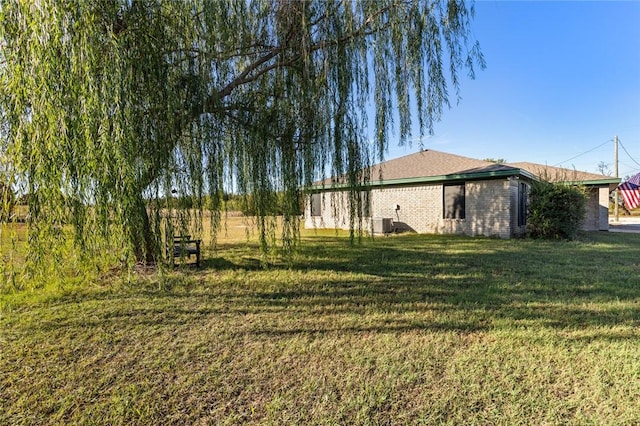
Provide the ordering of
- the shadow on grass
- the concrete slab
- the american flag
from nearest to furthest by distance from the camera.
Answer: the shadow on grass, the concrete slab, the american flag

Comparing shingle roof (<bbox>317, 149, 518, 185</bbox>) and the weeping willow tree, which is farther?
shingle roof (<bbox>317, 149, 518, 185</bbox>)

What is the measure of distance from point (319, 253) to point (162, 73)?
582 centimetres

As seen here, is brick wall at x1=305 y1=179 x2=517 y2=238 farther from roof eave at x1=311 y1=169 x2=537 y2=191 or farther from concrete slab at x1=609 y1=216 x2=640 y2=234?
concrete slab at x1=609 y1=216 x2=640 y2=234

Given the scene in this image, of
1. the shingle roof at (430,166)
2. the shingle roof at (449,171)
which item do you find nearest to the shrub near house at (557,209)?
the shingle roof at (449,171)

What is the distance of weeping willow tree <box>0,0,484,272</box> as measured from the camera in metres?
2.48

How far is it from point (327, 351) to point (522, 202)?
12060mm

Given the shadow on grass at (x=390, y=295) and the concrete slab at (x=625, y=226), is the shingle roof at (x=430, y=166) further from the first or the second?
the concrete slab at (x=625, y=226)

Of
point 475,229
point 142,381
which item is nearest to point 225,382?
point 142,381

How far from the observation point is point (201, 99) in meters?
3.97

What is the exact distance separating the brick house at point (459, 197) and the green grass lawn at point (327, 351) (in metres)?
4.82

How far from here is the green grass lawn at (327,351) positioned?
217 centimetres

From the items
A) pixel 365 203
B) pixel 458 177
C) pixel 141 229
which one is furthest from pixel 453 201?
pixel 141 229

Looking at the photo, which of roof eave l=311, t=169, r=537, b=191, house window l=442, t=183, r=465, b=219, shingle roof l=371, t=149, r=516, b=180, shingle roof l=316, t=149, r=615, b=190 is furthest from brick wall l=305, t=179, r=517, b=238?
shingle roof l=371, t=149, r=516, b=180

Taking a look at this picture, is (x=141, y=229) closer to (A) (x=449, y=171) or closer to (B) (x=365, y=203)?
(B) (x=365, y=203)
